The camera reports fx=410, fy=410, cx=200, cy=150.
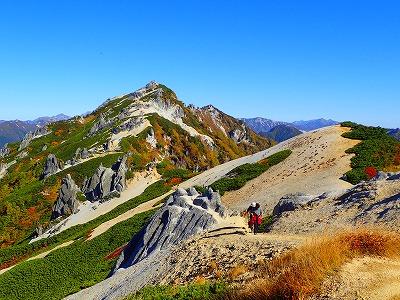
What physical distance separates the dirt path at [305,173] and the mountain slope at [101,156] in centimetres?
2625

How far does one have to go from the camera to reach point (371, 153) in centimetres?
4919

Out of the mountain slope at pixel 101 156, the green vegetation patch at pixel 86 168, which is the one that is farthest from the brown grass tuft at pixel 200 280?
the green vegetation patch at pixel 86 168

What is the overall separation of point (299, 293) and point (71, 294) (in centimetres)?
2465

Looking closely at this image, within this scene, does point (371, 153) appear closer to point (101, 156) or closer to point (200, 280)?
point (200, 280)

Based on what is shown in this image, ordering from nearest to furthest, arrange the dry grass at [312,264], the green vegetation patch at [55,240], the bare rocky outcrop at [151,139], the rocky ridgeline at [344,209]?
the dry grass at [312,264]
the rocky ridgeline at [344,209]
the green vegetation patch at [55,240]
the bare rocky outcrop at [151,139]

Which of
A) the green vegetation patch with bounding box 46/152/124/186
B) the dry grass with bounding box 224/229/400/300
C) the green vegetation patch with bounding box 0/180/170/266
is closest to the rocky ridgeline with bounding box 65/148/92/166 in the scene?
the green vegetation patch with bounding box 46/152/124/186

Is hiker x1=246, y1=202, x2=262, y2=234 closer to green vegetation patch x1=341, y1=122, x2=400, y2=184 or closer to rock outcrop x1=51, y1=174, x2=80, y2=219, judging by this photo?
green vegetation patch x1=341, y1=122, x2=400, y2=184

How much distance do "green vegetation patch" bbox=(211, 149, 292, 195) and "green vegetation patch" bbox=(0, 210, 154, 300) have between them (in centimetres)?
1131

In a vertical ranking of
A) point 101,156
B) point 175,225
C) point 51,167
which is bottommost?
point 175,225

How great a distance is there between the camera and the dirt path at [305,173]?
4357cm

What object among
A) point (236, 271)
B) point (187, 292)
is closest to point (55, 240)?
point (187, 292)

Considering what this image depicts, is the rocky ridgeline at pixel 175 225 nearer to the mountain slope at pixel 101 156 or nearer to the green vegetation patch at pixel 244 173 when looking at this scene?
the green vegetation patch at pixel 244 173

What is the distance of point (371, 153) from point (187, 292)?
39.5 metres

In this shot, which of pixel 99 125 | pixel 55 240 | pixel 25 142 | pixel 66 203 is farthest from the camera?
pixel 25 142
